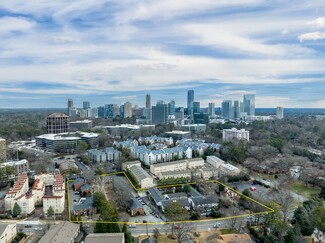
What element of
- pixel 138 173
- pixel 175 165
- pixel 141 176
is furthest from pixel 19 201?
pixel 175 165

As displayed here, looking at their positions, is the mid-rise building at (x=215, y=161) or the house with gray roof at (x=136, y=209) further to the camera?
the mid-rise building at (x=215, y=161)

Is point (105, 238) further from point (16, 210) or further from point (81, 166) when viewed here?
point (81, 166)

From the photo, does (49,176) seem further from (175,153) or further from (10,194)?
(175,153)

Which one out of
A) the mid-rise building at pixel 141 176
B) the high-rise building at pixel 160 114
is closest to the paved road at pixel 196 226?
the mid-rise building at pixel 141 176

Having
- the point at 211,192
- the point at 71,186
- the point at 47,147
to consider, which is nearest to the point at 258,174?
the point at 211,192

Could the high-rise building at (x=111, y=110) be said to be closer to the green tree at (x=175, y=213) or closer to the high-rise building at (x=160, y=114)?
the high-rise building at (x=160, y=114)

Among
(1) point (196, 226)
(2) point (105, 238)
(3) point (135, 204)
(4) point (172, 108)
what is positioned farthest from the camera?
(4) point (172, 108)

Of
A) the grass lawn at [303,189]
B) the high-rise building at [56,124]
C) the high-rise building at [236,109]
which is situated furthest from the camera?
the high-rise building at [236,109]
